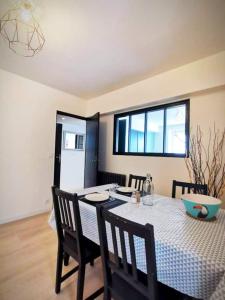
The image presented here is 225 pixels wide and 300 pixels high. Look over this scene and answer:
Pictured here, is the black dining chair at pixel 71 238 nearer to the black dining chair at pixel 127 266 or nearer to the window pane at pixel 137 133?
the black dining chair at pixel 127 266

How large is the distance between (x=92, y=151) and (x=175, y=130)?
1789 mm

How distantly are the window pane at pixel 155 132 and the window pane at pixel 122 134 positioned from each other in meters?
0.54

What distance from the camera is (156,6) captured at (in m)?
1.41

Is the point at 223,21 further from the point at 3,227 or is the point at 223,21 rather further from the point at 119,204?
the point at 3,227

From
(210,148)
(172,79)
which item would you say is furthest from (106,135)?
(210,148)

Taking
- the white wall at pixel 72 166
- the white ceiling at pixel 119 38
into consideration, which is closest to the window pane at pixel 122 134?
the white ceiling at pixel 119 38

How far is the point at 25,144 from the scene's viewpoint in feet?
9.53

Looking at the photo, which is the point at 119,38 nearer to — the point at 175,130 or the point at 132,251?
the point at 175,130

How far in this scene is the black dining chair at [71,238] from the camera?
4.00ft

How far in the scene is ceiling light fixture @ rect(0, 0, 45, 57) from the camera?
5.04 feet

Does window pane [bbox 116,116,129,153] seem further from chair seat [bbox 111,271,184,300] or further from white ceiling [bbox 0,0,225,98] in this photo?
chair seat [bbox 111,271,184,300]

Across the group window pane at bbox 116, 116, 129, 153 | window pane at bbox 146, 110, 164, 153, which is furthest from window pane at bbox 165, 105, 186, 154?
window pane at bbox 116, 116, 129, 153

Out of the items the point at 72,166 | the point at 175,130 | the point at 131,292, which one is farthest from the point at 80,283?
the point at 72,166

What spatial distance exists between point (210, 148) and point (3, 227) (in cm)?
339
